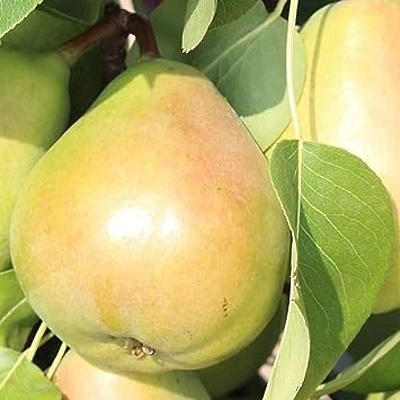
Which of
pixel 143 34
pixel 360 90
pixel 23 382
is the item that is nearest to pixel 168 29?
pixel 143 34

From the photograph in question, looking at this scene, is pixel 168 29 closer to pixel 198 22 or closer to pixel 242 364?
pixel 198 22

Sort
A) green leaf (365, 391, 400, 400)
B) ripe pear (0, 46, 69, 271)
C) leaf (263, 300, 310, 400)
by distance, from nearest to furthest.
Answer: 1. leaf (263, 300, 310, 400)
2. ripe pear (0, 46, 69, 271)
3. green leaf (365, 391, 400, 400)

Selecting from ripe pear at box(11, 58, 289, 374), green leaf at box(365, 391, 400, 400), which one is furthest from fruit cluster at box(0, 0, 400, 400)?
green leaf at box(365, 391, 400, 400)

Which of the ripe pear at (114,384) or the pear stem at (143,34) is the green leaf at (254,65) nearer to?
the pear stem at (143,34)

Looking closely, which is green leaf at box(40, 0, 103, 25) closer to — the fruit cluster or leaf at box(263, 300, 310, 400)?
the fruit cluster

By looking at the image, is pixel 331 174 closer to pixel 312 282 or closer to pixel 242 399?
pixel 312 282

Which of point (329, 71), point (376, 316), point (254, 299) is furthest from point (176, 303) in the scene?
point (376, 316)
